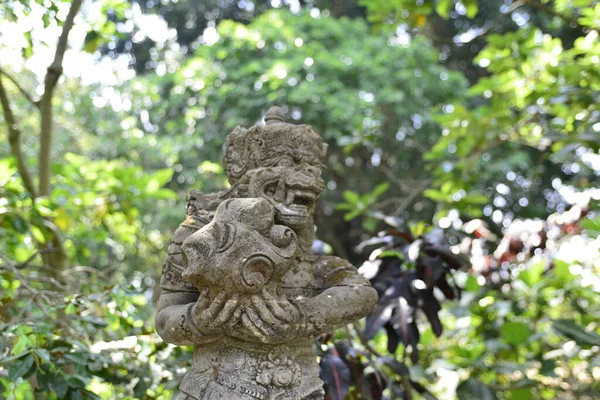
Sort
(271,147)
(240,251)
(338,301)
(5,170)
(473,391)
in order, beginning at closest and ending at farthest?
(240,251) < (338,301) < (271,147) < (5,170) < (473,391)

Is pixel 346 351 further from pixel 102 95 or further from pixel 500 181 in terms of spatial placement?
pixel 102 95

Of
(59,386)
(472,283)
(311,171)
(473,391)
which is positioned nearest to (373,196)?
(472,283)

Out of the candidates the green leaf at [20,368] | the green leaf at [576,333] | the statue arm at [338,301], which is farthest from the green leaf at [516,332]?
the green leaf at [20,368]

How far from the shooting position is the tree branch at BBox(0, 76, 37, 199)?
11.4 ft

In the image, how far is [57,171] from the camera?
4113 mm

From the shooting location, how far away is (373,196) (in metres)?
4.40

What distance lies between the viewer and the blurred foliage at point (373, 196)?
9.55 feet

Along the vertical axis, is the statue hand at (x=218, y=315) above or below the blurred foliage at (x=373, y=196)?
above

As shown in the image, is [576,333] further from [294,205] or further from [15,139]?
[15,139]

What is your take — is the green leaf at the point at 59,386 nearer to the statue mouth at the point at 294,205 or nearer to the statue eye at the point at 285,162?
the statue mouth at the point at 294,205

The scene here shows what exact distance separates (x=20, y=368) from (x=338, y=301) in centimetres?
129

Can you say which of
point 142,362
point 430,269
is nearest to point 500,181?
point 430,269

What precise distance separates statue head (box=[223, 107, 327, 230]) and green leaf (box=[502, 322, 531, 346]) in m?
2.00

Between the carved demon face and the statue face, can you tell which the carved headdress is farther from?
the carved demon face
